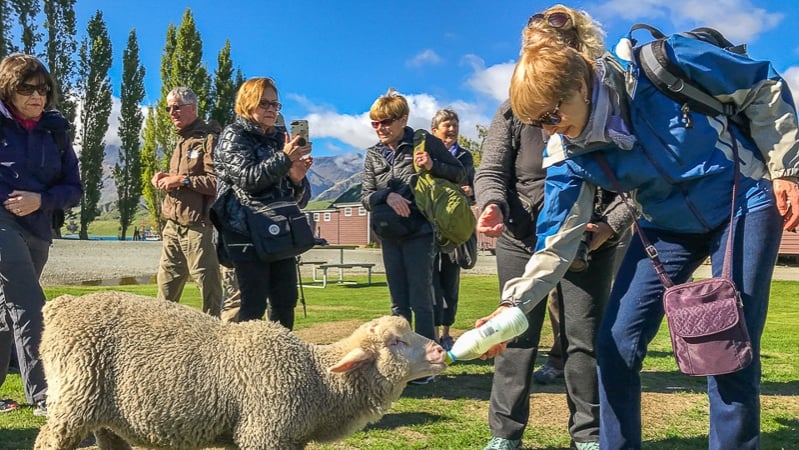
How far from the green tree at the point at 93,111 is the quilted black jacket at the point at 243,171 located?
167ft

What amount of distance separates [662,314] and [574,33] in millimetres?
1560

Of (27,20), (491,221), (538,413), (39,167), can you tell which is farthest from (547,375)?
(27,20)

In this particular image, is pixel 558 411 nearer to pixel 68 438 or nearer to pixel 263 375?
pixel 263 375

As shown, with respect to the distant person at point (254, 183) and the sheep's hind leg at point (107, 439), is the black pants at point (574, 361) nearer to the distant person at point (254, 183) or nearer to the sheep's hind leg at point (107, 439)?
the distant person at point (254, 183)

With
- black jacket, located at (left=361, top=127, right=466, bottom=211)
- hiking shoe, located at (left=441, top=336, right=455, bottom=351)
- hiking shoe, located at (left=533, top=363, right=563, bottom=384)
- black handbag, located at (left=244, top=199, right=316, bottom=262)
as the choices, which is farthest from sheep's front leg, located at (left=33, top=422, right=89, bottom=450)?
hiking shoe, located at (left=441, top=336, right=455, bottom=351)

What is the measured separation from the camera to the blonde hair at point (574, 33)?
3.38 meters

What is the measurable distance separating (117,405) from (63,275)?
60.8 feet

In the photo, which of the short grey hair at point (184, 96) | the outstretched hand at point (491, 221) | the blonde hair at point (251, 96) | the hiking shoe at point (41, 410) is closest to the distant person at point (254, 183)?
the blonde hair at point (251, 96)

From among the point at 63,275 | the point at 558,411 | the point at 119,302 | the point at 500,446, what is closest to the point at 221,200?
the point at 119,302

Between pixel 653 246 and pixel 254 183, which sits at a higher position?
pixel 254 183

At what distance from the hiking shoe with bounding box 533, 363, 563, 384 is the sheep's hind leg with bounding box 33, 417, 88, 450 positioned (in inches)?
161

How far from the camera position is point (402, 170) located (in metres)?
5.64

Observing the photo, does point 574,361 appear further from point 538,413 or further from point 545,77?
point 545,77

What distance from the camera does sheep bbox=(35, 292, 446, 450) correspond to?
312 cm
